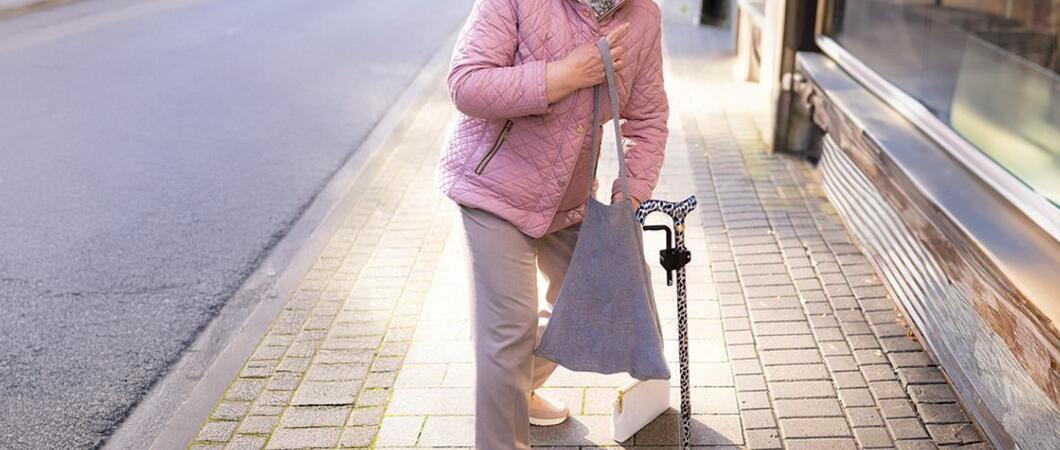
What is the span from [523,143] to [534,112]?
194mm

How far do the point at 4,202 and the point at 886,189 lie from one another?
5323 mm

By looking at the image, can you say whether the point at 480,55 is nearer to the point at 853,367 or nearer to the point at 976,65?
the point at 853,367

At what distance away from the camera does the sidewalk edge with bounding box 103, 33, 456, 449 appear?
4.28 metres

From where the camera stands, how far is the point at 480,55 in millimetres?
3086

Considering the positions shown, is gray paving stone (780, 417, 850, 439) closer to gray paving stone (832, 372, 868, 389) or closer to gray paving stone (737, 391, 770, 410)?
gray paving stone (737, 391, 770, 410)

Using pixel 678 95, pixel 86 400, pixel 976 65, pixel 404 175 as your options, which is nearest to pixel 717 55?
pixel 678 95

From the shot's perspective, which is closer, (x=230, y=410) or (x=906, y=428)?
(x=906, y=428)

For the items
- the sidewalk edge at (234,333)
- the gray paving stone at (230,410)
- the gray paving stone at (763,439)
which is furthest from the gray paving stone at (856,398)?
the sidewalk edge at (234,333)

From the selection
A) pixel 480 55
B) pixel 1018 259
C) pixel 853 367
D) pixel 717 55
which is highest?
pixel 480 55

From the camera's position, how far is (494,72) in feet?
10.0

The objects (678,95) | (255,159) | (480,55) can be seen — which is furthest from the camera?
(678,95)

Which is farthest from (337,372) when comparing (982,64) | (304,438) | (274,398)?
(982,64)

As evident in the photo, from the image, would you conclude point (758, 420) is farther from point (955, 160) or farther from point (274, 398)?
point (274, 398)

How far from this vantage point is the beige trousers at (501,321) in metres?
3.28
